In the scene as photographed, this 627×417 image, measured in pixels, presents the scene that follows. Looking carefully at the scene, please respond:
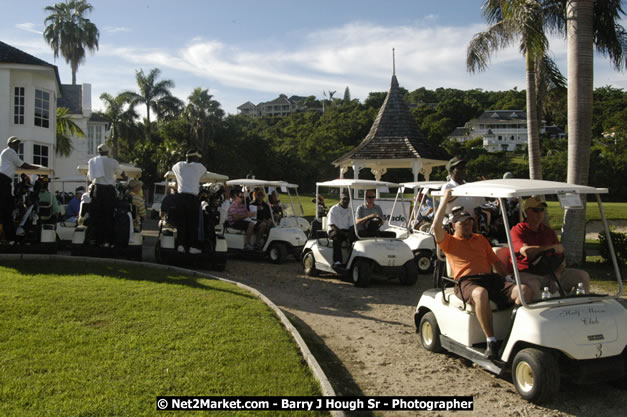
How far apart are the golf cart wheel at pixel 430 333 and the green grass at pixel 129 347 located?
1.53m

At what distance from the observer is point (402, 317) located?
303 inches

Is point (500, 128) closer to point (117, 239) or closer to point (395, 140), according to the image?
point (395, 140)

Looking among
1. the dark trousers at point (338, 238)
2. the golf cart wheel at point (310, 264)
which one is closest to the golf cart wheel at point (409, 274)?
the dark trousers at point (338, 238)

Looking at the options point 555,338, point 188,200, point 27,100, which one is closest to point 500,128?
point 27,100

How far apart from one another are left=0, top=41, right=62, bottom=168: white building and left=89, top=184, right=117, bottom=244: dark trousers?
18003mm

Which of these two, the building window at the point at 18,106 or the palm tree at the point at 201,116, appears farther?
the palm tree at the point at 201,116

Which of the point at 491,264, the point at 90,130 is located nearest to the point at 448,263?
the point at 491,264

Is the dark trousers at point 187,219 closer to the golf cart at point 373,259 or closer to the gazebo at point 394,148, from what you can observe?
the golf cart at point 373,259

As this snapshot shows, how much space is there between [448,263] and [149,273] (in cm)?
513

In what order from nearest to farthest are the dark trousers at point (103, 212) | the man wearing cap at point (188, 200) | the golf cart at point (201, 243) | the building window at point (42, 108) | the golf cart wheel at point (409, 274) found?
the dark trousers at point (103, 212)
the man wearing cap at point (188, 200)
the golf cart wheel at point (409, 274)
the golf cart at point (201, 243)
the building window at point (42, 108)

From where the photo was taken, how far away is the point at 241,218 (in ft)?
44.1

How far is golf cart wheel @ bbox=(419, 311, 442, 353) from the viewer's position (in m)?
5.94

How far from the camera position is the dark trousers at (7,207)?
9.24m

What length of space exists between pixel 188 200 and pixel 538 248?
629cm
